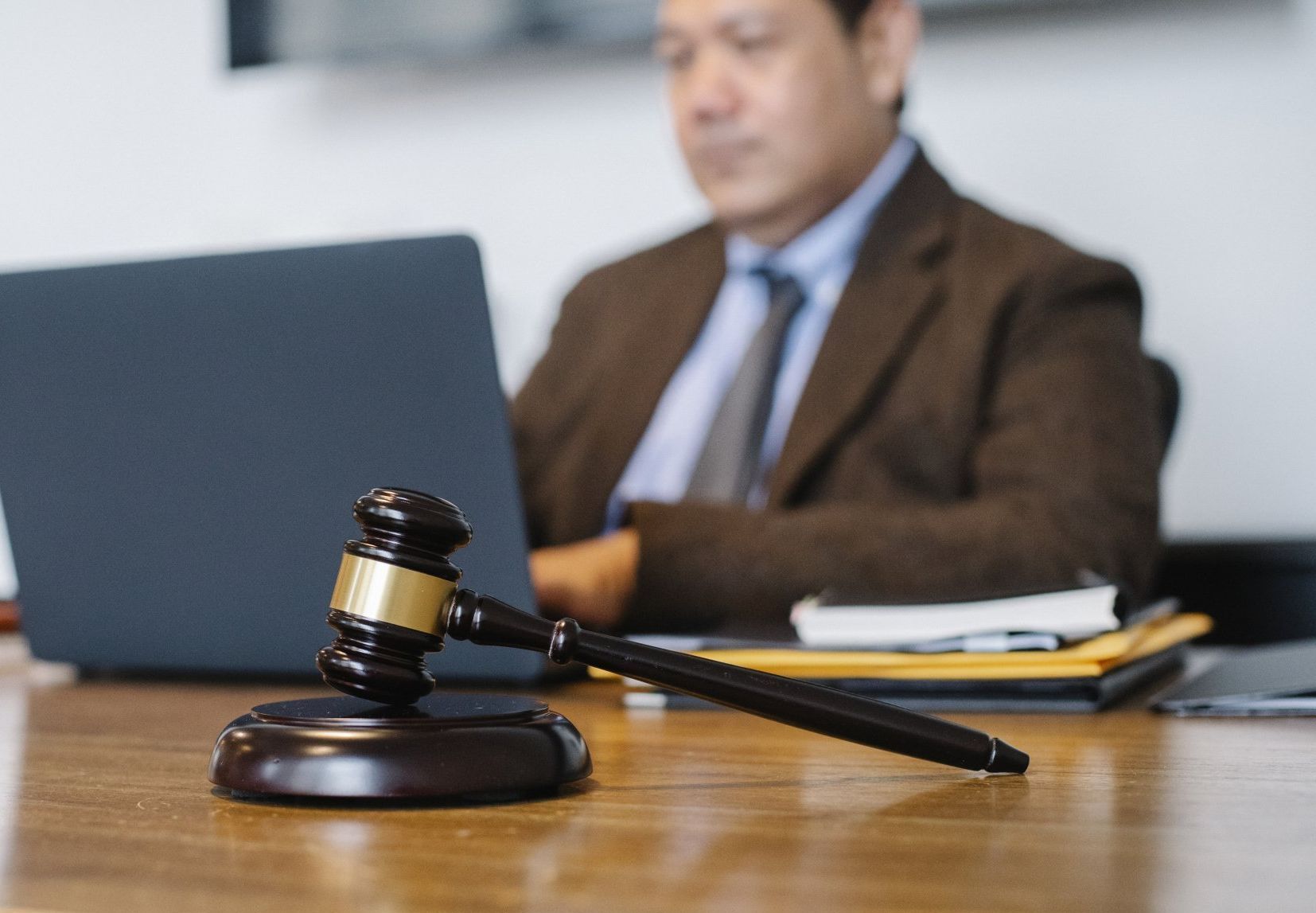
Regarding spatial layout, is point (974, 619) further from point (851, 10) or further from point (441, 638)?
point (851, 10)

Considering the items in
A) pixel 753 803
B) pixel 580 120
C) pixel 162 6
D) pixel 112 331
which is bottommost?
pixel 753 803

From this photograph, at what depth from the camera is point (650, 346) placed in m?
1.67

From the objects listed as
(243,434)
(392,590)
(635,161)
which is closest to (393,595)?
(392,590)

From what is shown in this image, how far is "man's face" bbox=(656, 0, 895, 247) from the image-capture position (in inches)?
63.6

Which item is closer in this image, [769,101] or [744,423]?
[744,423]

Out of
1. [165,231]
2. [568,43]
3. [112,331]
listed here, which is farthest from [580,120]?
[112,331]

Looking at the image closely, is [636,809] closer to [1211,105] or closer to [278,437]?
[278,437]

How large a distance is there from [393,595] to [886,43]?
1381mm

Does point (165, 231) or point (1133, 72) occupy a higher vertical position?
point (1133, 72)

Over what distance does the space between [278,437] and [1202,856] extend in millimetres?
572

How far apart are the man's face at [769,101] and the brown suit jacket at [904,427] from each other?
0.37 feet

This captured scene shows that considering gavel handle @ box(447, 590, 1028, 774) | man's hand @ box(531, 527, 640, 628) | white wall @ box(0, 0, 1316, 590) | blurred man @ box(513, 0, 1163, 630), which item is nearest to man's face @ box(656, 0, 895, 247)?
blurred man @ box(513, 0, 1163, 630)

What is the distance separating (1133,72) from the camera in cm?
197

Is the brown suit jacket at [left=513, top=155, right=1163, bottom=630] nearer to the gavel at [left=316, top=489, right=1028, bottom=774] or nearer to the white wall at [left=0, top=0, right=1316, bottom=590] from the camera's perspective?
the white wall at [left=0, top=0, right=1316, bottom=590]
